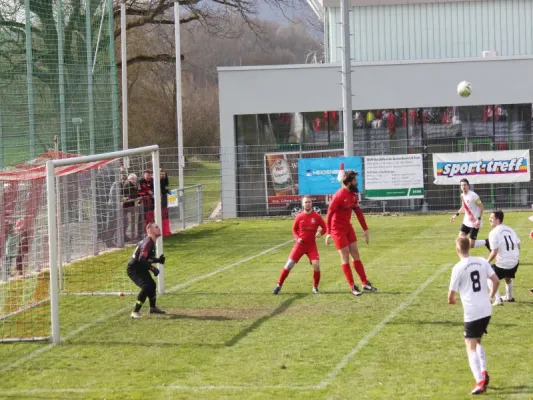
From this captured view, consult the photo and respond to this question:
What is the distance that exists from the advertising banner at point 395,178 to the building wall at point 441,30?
27.9 feet

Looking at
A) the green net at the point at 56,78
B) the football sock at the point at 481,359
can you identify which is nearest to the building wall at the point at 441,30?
the green net at the point at 56,78

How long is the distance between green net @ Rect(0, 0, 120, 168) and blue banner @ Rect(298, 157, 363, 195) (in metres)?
8.10

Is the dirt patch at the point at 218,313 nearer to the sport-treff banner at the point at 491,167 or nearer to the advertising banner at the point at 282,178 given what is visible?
the advertising banner at the point at 282,178

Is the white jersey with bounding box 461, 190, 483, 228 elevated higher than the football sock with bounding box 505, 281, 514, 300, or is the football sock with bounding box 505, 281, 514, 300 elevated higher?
the white jersey with bounding box 461, 190, 483, 228

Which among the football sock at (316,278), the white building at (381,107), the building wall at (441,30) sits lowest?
the football sock at (316,278)

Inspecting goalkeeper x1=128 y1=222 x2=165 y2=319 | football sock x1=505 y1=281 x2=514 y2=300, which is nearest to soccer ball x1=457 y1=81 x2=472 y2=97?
football sock x1=505 y1=281 x2=514 y2=300

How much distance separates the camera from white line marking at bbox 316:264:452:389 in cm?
1085

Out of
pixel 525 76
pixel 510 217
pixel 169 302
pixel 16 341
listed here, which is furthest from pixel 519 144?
pixel 16 341

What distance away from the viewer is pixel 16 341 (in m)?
13.7

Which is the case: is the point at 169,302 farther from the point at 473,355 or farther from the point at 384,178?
the point at 384,178

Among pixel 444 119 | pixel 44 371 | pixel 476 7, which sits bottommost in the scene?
pixel 44 371

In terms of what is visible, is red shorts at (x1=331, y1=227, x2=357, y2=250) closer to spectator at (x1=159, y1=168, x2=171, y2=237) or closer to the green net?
the green net

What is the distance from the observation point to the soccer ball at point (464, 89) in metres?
32.1

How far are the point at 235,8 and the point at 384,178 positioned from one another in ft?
49.8
